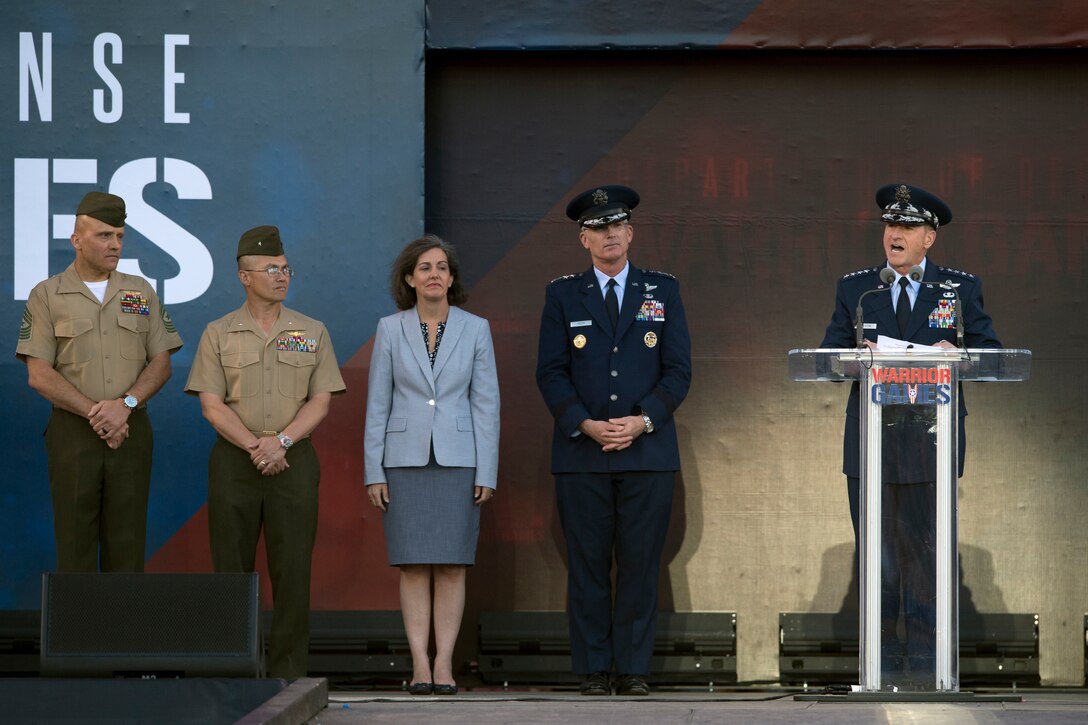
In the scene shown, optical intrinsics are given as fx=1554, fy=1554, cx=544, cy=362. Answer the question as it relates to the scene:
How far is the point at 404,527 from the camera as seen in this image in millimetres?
5566

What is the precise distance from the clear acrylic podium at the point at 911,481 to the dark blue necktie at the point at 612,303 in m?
1.18

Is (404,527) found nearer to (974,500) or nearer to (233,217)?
(233,217)

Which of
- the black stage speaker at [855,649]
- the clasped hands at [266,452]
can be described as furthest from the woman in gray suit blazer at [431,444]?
the black stage speaker at [855,649]

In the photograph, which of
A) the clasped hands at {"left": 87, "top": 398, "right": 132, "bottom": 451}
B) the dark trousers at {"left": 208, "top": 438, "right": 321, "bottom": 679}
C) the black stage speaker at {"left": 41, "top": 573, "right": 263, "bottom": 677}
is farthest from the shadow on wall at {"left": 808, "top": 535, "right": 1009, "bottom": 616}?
the clasped hands at {"left": 87, "top": 398, "right": 132, "bottom": 451}

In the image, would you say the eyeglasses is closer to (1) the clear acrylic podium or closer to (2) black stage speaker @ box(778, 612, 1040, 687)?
(1) the clear acrylic podium

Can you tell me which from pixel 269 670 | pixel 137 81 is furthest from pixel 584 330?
pixel 137 81

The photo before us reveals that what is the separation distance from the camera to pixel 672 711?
4.58 metres

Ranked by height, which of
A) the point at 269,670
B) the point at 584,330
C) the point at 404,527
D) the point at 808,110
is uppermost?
the point at 808,110

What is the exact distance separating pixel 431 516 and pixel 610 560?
662mm

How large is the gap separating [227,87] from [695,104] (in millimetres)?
1885

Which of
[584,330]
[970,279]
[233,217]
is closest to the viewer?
[970,279]

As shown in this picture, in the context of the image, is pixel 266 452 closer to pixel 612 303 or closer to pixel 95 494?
pixel 95 494

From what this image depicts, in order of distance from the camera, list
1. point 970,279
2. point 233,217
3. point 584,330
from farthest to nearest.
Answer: point 233,217 < point 584,330 < point 970,279

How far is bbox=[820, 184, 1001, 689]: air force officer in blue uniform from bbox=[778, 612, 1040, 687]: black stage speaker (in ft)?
3.40
